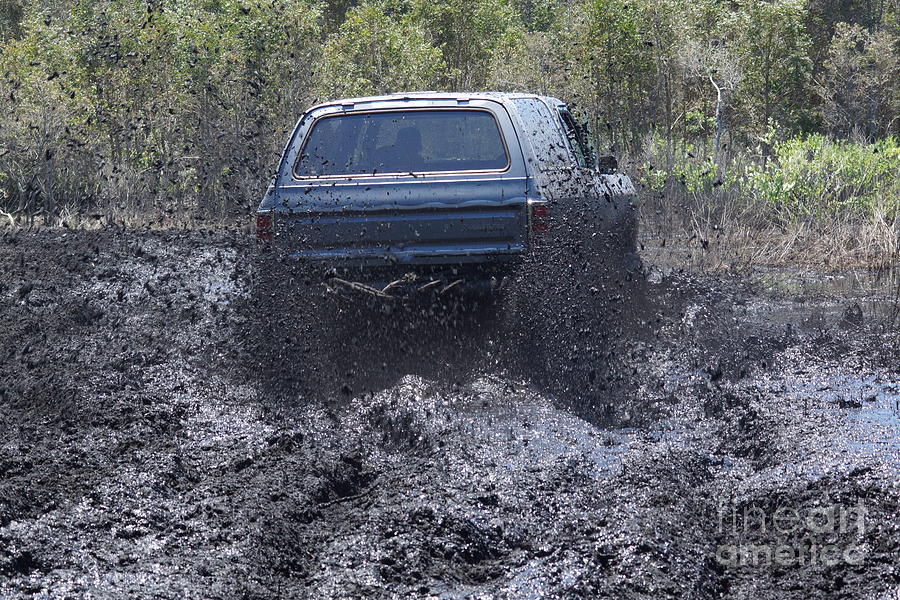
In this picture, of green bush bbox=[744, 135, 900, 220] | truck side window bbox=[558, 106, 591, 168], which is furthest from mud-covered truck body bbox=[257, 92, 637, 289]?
green bush bbox=[744, 135, 900, 220]

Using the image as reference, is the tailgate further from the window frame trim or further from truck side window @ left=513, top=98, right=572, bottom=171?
truck side window @ left=513, top=98, right=572, bottom=171

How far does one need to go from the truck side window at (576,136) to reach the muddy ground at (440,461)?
1.16m

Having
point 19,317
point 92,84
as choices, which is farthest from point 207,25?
point 19,317

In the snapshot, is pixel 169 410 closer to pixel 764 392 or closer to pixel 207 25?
pixel 764 392

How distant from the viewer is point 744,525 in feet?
12.8

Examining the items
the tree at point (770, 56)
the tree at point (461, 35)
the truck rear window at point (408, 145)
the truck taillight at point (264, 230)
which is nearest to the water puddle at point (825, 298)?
the truck rear window at point (408, 145)

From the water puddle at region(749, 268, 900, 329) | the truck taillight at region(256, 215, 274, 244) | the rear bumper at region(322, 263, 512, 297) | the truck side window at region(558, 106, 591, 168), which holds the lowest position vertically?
the water puddle at region(749, 268, 900, 329)

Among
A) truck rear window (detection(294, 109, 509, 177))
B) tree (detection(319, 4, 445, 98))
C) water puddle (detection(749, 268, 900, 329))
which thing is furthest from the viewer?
tree (detection(319, 4, 445, 98))

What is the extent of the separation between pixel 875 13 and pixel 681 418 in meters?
30.4

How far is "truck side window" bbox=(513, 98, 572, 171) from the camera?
659 cm

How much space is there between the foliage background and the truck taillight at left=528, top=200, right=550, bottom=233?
397 cm

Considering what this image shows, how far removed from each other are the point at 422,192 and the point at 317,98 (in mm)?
10641

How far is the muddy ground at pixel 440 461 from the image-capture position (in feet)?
11.5

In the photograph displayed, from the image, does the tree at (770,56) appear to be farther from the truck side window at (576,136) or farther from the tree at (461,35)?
the truck side window at (576,136)
